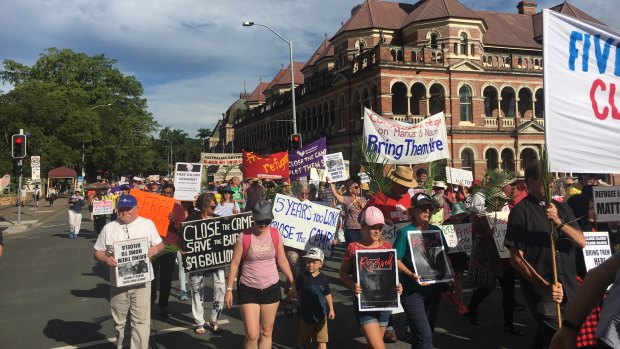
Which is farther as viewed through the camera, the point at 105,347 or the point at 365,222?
the point at 105,347

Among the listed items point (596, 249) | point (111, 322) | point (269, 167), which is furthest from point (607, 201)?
point (269, 167)

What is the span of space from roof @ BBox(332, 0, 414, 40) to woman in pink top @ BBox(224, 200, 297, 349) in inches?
1443

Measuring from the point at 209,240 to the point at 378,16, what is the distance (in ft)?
122

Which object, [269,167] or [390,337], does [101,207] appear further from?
[390,337]

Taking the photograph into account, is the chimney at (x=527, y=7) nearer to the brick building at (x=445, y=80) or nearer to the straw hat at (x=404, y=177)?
the brick building at (x=445, y=80)

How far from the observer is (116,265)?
4.96m

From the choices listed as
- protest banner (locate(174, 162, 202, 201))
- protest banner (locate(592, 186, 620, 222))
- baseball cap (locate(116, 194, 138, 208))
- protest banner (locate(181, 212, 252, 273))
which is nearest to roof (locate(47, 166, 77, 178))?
protest banner (locate(174, 162, 202, 201))

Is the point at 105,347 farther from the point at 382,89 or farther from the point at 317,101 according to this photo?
the point at 317,101

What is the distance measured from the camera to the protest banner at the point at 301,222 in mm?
6871

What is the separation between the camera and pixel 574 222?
4043 millimetres

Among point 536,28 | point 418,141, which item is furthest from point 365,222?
point 536,28

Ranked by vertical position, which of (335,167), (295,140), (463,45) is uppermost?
(463,45)

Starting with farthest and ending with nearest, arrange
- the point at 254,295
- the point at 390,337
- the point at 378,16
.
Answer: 1. the point at 378,16
2. the point at 390,337
3. the point at 254,295

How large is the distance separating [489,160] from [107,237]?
1342 inches
